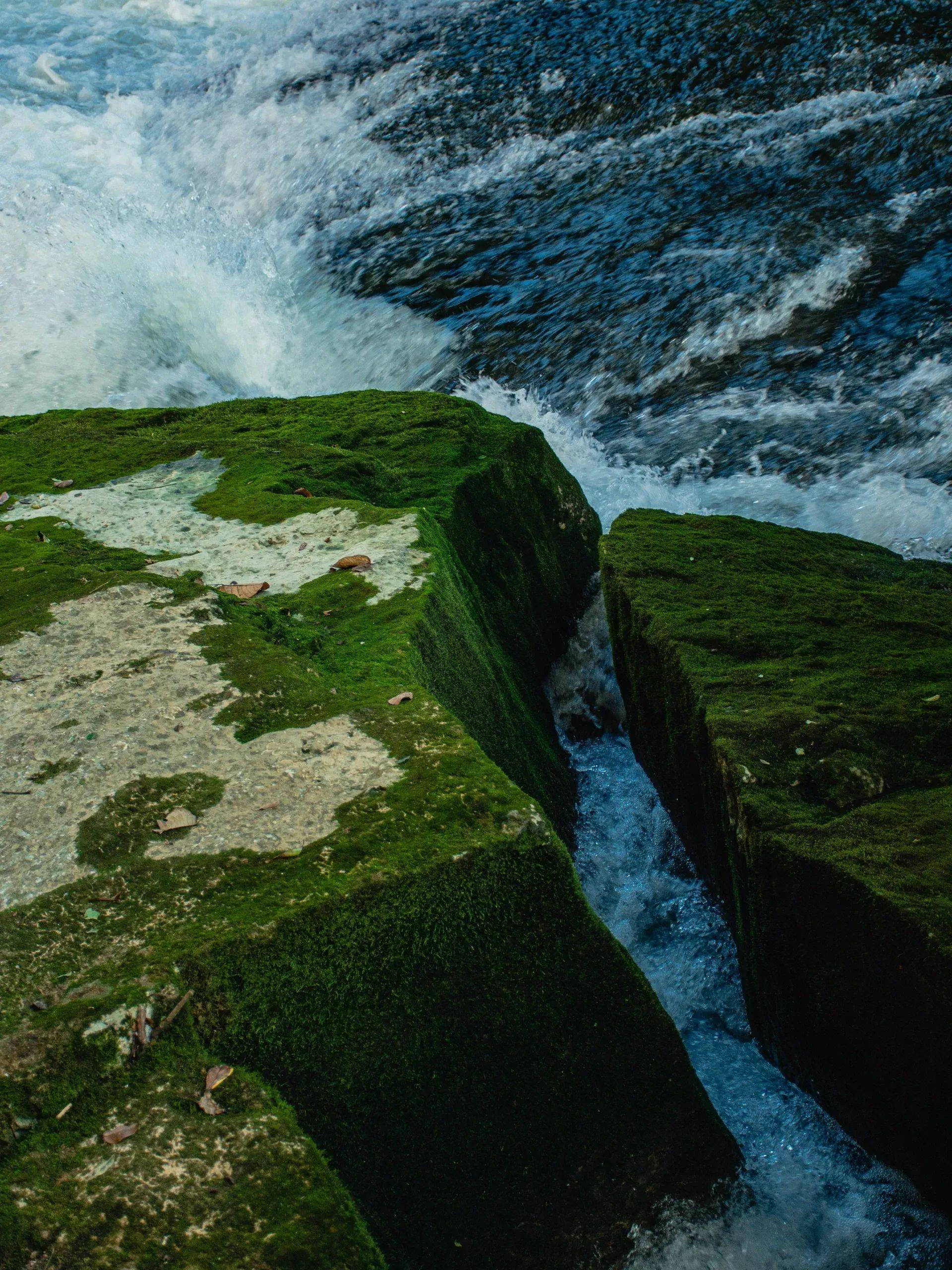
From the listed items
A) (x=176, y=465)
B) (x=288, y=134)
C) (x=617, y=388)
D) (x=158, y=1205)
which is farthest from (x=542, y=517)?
(x=288, y=134)

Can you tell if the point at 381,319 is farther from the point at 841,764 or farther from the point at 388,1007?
the point at 388,1007

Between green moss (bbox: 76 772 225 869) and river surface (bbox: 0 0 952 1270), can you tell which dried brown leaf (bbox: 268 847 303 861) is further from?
river surface (bbox: 0 0 952 1270)

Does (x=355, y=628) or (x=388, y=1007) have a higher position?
(x=355, y=628)

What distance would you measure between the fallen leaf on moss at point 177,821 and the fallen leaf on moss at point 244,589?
1.18 meters

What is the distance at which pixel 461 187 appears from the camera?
1162 cm

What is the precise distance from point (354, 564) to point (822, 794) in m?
1.80

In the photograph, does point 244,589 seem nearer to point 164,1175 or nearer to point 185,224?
point 164,1175

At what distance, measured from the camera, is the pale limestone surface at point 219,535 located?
145 inches

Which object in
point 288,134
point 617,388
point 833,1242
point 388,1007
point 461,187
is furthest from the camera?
point 288,134

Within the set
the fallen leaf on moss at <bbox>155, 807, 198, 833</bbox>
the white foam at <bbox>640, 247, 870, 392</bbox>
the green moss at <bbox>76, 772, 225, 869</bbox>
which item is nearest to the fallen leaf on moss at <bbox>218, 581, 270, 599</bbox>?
the green moss at <bbox>76, 772, 225, 869</bbox>

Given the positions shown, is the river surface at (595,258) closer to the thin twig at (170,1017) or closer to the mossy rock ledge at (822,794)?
the mossy rock ledge at (822,794)

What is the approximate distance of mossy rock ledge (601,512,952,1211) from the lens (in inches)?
96.7

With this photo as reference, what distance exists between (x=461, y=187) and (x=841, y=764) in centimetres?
1036

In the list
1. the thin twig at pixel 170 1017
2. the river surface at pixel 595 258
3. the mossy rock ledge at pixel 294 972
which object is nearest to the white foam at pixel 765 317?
the river surface at pixel 595 258
